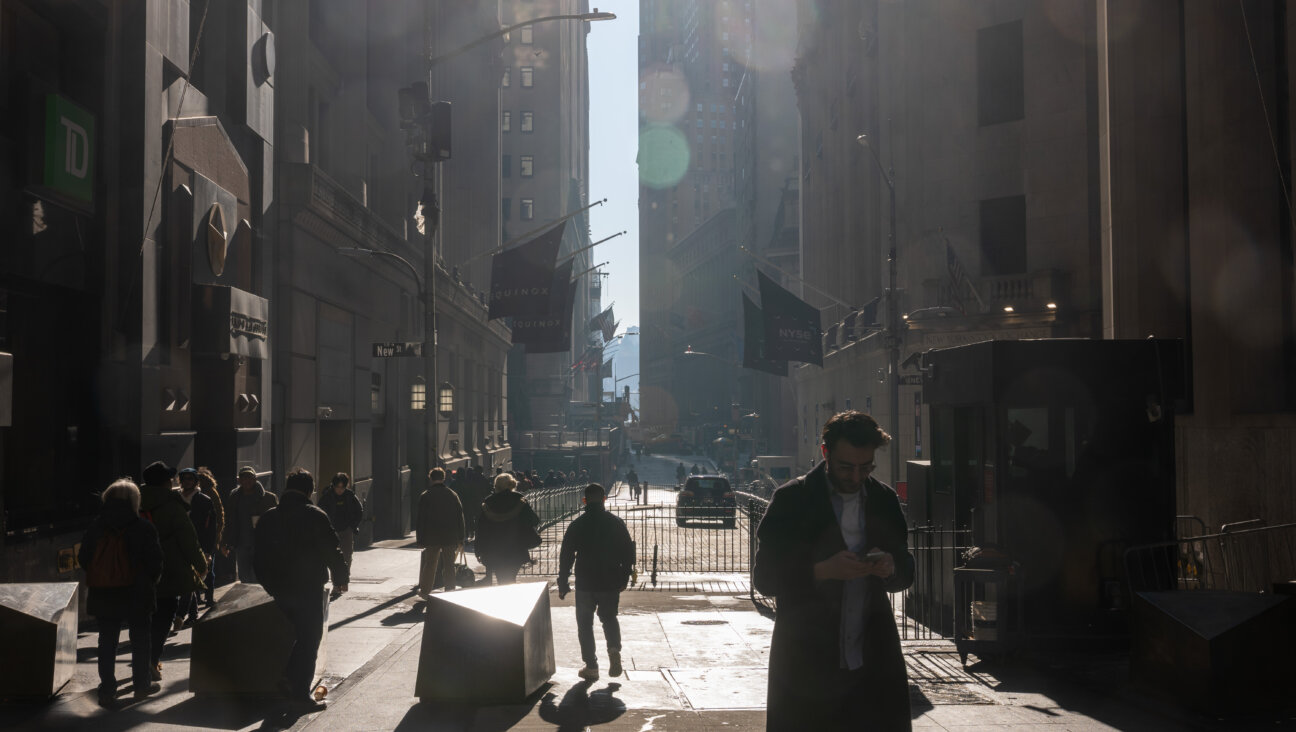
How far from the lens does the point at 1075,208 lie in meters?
34.7

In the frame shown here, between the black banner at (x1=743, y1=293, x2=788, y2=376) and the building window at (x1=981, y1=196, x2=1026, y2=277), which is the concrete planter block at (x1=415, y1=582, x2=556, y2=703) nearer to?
the black banner at (x1=743, y1=293, x2=788, y2=376)

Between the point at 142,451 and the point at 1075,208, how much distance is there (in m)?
28.3

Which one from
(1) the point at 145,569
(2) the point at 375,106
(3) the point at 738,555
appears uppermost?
(2) the point at 375,106

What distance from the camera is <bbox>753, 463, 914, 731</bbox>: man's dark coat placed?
5.09 metres

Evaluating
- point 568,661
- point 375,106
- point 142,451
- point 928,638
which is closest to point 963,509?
point 928,638

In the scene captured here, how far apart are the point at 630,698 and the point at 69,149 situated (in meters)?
9.59

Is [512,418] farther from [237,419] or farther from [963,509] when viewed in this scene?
[963,509]

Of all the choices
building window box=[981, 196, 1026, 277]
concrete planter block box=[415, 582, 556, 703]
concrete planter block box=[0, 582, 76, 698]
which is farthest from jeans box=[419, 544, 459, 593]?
building window box=[981, 196, 1026, 277]

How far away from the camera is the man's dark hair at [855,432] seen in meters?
5.32

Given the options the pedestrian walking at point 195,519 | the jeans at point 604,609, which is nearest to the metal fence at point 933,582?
the jeans at point 604,609

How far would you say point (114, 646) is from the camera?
910cm

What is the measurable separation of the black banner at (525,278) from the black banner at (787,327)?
9317 millimetres

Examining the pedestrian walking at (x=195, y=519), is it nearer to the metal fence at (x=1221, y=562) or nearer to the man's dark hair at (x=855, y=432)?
the man's dark hair at (x=855, y=432)

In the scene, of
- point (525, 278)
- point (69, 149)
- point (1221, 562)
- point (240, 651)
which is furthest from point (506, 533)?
point (525, 278)
